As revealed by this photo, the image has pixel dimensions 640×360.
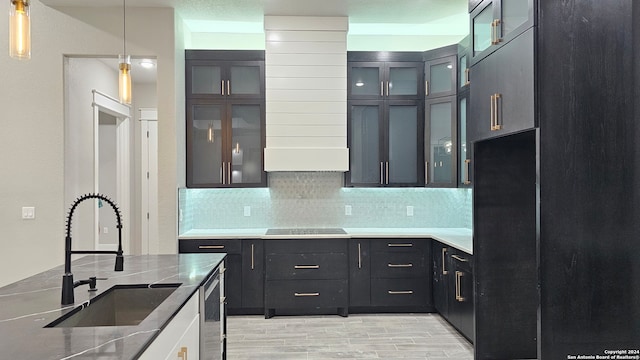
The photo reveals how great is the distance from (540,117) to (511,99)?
0.94 feet

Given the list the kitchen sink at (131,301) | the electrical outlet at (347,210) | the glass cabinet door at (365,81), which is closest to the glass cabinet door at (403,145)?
the glass cabinet door at (365,81)

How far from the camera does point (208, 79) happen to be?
15.0 ft

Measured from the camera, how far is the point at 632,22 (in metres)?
2.08

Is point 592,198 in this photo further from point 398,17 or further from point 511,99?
point 398,17

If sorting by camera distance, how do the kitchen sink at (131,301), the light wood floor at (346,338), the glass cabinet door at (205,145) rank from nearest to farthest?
the kitchen sink at (131,301) < the light wood floor at (346,338) < the glass cabinet door at (205,145)

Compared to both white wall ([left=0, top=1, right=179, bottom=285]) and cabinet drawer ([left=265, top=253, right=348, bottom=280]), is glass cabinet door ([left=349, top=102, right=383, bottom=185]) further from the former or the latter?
white wall ([left=0, top=1, right=179, bottom=285])

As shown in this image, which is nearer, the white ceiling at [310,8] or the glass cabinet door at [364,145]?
the white ceiling at [310,8]

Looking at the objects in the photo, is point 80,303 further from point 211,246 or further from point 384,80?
point 384,80

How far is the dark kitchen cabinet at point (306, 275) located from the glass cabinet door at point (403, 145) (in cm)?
97

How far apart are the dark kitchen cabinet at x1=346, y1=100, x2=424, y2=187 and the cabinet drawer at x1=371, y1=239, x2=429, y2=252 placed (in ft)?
2.13

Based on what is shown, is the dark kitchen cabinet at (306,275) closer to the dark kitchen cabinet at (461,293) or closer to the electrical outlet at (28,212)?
the dark kitchen cabinet at (461,293)

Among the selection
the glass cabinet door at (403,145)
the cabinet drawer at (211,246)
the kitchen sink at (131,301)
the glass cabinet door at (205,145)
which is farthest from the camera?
the glass cabinet door at (403,145)

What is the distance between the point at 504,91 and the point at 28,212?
4.18 metres

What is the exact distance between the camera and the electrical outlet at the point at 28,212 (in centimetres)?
399
